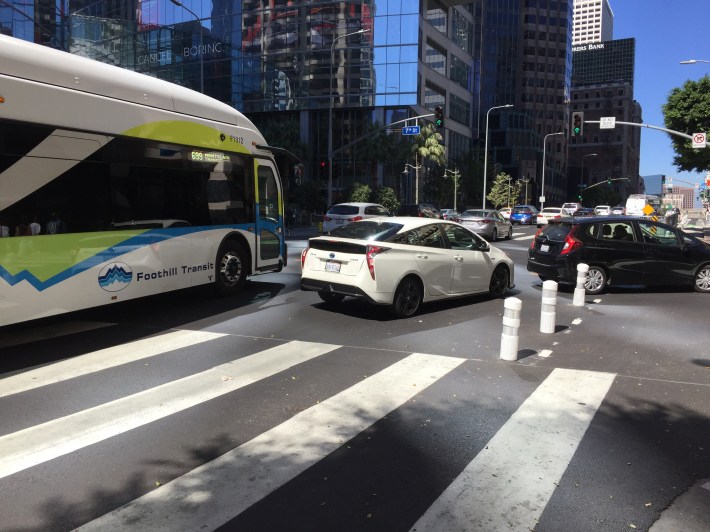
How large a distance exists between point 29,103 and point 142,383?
3632 millimetres

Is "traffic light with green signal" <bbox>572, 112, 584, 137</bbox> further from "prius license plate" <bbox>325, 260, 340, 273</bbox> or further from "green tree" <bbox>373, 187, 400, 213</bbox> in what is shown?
"prius license plate" <bbox>325, 260, 340, 273</bbox>


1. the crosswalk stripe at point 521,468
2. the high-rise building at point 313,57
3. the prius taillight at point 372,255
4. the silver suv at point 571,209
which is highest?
the high-rise building at point 313,57

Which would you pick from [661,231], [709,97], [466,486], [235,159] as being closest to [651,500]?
[466,486]

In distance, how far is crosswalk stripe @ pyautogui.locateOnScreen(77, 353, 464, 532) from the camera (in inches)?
128

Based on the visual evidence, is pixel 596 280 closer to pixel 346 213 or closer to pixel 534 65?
pixel 346 213

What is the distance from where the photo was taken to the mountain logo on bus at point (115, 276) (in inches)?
305

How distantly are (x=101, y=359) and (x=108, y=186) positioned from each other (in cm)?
258

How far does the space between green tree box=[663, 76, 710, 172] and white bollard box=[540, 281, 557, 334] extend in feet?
98.3

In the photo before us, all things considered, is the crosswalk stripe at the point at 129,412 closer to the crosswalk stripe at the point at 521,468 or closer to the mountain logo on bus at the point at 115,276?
the mountain logo on bus at the point at 115,276

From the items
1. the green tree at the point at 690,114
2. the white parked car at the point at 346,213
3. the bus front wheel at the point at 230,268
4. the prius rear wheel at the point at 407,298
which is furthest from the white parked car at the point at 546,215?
the prius rear wheel at the point at 407,298

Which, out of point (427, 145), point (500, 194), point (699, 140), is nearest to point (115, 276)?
point (699, 140)

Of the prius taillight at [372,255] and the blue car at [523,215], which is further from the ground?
the blue car at [523,215]

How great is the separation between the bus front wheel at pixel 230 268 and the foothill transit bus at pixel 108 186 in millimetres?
21

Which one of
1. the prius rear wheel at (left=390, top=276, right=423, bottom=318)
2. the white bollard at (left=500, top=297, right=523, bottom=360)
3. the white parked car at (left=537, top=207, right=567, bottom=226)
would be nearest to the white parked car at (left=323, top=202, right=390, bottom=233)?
the prius rear wheel at (left=390, top=276, right=423, bottom=318)
